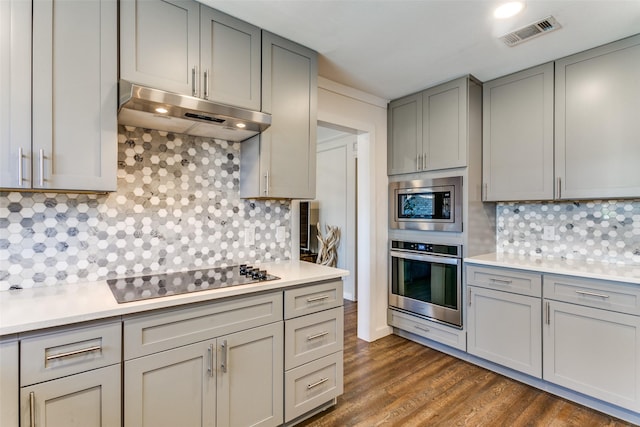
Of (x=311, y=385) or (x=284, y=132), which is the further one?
(x=284, y=132)

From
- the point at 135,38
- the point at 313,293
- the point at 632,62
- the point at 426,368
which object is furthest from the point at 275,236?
the point at 632,62

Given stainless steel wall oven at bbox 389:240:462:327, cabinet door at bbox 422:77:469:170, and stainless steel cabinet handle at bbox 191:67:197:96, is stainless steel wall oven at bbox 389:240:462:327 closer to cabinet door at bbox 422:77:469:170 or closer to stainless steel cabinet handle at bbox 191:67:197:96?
cabinet door at bbox 422:77:469:170

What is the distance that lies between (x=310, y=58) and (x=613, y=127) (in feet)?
7.32

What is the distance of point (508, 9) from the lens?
1.88m

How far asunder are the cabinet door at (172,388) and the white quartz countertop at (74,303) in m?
0.25

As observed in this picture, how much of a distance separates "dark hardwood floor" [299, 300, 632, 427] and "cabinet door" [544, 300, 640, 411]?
175mm

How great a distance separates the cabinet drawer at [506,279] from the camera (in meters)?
2.40

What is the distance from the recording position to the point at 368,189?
130 inches

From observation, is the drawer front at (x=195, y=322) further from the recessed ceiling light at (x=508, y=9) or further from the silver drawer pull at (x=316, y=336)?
the recessed ceiling light at (x=508, y=9)

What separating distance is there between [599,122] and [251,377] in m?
2.95

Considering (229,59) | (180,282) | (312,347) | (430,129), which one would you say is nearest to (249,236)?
(180,282)

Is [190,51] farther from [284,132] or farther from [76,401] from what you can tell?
[76,401]

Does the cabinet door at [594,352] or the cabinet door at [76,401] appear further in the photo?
the cabinet door at [594,352]

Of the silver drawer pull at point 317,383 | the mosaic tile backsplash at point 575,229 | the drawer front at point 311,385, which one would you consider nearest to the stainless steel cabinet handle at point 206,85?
the drawer front at point 311,385
